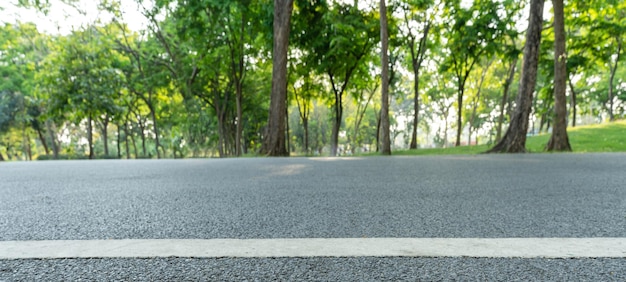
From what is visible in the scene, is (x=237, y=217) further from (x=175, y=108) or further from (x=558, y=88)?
(x=175, y=108)

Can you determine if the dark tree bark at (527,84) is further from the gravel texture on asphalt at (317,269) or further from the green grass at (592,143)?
the gravel texture on asphalt at (317,269)

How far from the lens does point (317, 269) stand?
109 centimetres

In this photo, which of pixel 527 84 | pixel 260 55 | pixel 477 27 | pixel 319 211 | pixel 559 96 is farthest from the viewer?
pixel 260 55

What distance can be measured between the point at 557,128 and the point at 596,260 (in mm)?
11506

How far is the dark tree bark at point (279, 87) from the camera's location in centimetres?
1085

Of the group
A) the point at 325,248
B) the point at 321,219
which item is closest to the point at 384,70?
the point at 321,219

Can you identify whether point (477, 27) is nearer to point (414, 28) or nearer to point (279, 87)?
point (414, 28)

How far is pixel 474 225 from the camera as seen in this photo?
1.64 m

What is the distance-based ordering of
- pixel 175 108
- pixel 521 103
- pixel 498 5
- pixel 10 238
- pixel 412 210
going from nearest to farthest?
pixel 10 238
pixel 412 210
pixel 521 103
pixel 498 5
pixel 175 108

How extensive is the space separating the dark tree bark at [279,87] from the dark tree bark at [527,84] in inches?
254

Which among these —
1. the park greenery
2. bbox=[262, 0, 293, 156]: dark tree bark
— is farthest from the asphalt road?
the park greenery

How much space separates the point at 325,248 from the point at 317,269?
0.20 metres

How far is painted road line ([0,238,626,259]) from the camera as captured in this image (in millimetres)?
1209

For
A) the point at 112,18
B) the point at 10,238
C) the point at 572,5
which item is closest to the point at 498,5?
the point at 572,5
